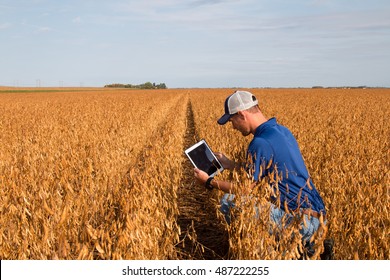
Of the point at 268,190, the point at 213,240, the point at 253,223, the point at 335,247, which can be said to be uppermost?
the point at 268,190

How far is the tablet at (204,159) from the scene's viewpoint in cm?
381

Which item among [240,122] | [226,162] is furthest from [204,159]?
[240,122]

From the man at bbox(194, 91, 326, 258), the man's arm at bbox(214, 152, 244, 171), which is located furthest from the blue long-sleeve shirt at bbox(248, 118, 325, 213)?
the man's arm at bbox(214, 152, 244, 171)

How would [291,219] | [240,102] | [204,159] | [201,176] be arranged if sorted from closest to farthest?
[291,219] < [240,102] < [201,176] < [204,159]

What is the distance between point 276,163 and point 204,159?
0.87 metres

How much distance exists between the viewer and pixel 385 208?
3.16 m

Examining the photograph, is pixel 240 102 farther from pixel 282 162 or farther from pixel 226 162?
pixel 226 162

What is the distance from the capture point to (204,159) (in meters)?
3.85

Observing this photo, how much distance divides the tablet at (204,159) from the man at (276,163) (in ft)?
0.88

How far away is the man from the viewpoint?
10.5ft

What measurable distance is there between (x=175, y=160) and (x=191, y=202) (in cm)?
100

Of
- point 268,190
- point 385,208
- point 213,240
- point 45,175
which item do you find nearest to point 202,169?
point 268,190

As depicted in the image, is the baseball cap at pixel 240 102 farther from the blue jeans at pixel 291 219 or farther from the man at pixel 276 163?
the blue jeans at pixel 291 219
